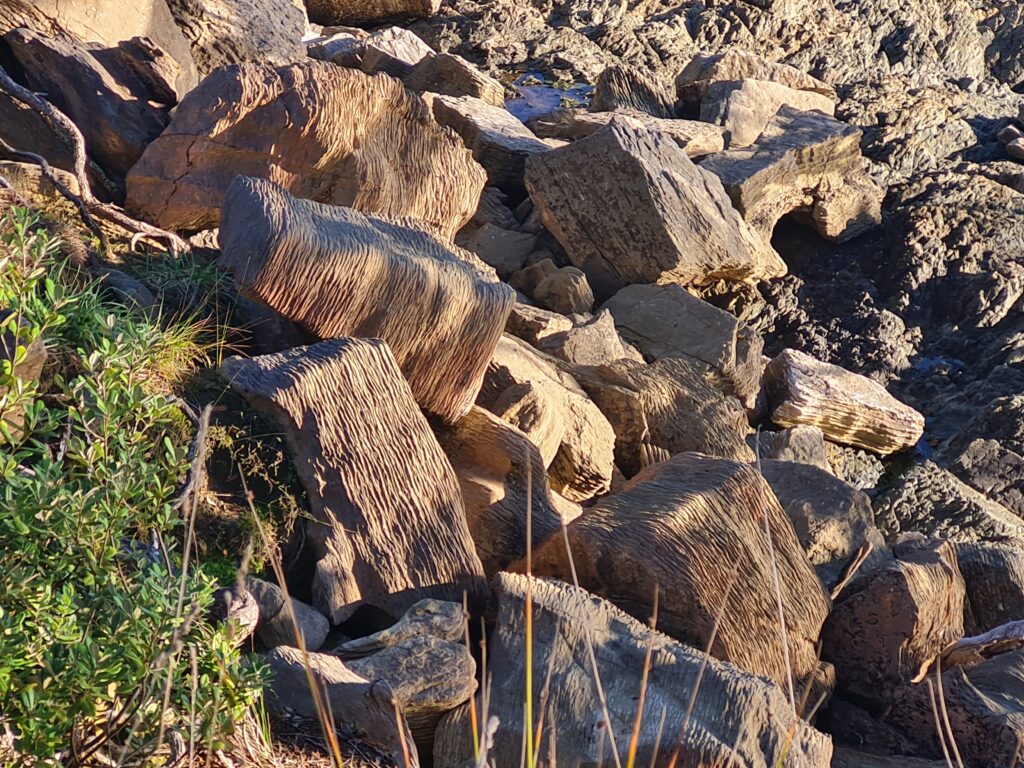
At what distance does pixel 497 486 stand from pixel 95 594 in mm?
1933

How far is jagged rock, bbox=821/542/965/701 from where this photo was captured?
4277 mm

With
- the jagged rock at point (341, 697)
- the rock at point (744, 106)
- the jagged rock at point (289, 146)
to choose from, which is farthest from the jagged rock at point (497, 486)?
the rock at point (744, 106)

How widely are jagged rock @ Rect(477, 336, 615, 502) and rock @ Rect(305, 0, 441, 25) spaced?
5.10 metres

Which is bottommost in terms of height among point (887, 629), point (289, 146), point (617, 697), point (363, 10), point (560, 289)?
point (617, 697)

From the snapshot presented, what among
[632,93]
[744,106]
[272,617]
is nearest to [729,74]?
[744,106]

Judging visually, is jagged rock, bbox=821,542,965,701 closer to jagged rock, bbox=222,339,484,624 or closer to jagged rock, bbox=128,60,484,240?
jagged rock, bbox=222,339,484,624

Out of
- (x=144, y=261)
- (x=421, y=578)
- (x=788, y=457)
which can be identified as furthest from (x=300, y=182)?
(x=788, y=457)

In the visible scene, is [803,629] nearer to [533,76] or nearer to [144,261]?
[144,261]

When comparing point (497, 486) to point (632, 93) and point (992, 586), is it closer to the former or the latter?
point (992, 586)

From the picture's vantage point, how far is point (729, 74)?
8742 millimetres

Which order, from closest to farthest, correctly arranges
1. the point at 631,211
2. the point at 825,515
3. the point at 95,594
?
the point at 95,594
the point at 825,515
the point at 631,211

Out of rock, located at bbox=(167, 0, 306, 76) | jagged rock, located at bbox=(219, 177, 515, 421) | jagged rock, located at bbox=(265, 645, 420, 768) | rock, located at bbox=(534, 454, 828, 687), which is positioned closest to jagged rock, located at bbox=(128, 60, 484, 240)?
jagged rock, located at bbox=(219, 177, 515, 421)

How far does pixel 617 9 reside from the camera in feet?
33.0

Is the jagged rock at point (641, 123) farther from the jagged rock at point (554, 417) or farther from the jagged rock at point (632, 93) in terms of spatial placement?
the jagged rock at point (554, 417)
